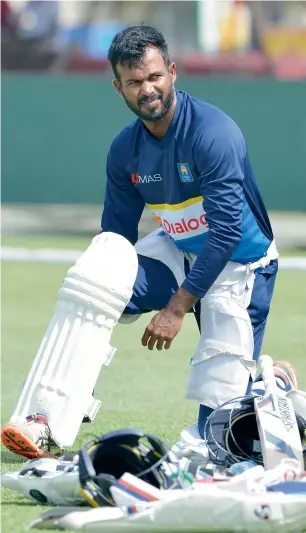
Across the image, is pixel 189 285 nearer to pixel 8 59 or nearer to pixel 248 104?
pixel 248 104

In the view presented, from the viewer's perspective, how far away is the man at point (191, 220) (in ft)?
16.6

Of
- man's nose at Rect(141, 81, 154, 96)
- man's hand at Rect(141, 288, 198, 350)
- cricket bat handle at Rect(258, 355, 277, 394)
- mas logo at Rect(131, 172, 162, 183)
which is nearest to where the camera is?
cricket bat handle at Rect(258, 355, 277, 394)

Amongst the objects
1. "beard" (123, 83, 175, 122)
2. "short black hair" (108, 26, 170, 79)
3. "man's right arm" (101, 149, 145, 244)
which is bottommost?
"man's right arm" (101, 149, 145, 244)

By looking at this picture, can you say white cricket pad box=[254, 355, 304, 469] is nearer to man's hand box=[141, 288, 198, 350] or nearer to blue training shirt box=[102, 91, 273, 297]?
man's hand box=[141, 288, 198, 350]

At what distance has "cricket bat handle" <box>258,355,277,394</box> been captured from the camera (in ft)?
15.7

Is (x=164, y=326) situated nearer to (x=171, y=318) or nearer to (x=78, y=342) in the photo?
(x=171, y=318)

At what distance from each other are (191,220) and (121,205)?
45cm

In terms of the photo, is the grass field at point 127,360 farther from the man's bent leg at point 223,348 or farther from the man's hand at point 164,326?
the man's hand at point 164,326

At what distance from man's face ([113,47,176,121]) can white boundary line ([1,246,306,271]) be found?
7.04 meters

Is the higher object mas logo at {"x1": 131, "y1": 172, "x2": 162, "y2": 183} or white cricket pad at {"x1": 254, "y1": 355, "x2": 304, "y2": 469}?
mas logo at {"x1": 131, "y1": 172, "x2": 162, "y2": 183}

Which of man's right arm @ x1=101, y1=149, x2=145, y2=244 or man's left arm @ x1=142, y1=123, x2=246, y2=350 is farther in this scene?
man's right arm @ x1=101, y1=149, x2=145, y2=244

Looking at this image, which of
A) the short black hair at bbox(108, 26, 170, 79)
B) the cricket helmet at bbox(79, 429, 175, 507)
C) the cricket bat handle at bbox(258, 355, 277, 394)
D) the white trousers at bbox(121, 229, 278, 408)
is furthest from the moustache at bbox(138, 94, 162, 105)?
the cricket helmet at bbox(79, 429, 175, 507)

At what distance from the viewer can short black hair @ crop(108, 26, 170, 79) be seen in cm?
505

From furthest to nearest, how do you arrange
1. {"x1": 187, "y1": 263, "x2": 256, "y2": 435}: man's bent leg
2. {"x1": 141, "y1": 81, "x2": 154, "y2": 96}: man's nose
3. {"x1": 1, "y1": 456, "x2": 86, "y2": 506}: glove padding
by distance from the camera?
1. {"x1": 187, "y1": 263, "x2": 256, "y2": 435}: man's bent leg
2. {"x1": 141, "y1": 81, "x2": 154, "y2": 96}: man's nose
3. {"x1": 1, "y1": 456, "x2": 86, "y2": 506}: glove padding
